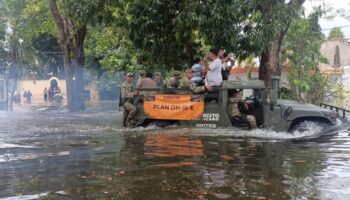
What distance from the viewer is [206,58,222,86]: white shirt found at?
37.7ft

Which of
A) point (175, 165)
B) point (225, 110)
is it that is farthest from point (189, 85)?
point (175, 165)

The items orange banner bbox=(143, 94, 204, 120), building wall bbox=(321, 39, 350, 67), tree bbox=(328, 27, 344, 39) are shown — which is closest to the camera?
orange banner bbox=(143, 94, 204, 120)

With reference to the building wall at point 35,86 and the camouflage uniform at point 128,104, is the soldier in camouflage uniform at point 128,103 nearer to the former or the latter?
the camouflage uniform at point 128,104

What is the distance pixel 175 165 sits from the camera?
24.9 feet

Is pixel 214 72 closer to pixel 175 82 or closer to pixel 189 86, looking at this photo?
pixel 189 86

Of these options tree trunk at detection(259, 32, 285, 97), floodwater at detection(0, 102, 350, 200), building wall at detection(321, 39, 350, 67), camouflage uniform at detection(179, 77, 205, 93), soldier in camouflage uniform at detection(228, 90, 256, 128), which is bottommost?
floodwater at detection(0, 102, 350, 200)

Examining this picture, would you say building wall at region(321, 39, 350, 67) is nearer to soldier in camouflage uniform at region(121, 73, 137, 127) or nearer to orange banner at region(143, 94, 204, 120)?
soldier in camouflage uniform at region(121, 73, 137, 127)

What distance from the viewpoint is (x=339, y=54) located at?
109 feet

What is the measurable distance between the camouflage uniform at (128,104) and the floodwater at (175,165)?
429 millimetres

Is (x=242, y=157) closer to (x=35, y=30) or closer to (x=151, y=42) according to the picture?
(x=151, y=42)

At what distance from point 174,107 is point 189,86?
0.61 m

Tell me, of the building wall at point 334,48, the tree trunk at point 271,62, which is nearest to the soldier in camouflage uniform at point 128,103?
the tree trunk at point 271,62

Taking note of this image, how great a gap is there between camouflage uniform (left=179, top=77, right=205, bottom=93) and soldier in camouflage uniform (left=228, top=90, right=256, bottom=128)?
0.77 metres

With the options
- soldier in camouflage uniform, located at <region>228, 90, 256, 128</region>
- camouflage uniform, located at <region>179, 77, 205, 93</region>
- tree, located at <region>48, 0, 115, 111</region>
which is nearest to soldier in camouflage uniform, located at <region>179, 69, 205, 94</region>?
camouflage uniform, located at <region>179, 77, 205, 93</region>
